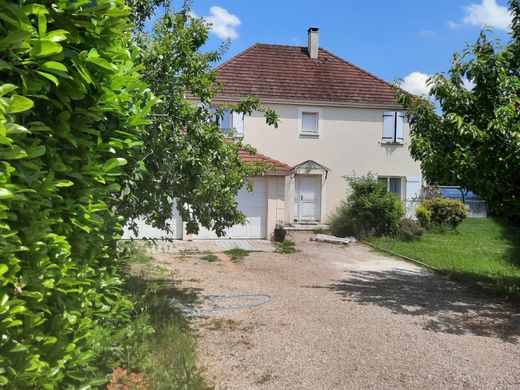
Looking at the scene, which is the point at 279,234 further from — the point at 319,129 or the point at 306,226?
the point at 319,129

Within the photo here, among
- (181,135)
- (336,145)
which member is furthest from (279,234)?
(181,135)

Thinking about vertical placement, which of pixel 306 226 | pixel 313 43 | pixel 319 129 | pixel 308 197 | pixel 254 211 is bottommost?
pixel 306 226

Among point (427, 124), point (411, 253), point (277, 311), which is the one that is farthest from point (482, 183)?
point (411, 253)

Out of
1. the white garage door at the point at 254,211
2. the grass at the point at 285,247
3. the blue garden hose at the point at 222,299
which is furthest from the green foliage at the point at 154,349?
the white garage door at the point at 254,211

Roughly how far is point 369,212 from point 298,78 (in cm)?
710

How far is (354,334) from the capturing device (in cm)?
643

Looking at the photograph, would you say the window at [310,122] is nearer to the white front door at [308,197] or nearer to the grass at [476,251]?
the white front door at [308,197]

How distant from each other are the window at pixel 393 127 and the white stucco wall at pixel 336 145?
0.64ft

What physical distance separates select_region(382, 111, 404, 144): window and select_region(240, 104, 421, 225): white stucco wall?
0.20 m

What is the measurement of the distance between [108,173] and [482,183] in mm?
7249

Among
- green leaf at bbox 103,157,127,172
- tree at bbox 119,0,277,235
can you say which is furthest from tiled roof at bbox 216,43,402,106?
green leaf at bbox 103,157,127,172

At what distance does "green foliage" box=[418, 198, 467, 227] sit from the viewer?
62.9 ft

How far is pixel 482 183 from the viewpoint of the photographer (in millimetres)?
8234

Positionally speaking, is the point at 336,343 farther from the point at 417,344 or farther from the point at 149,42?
the point at 149,42
